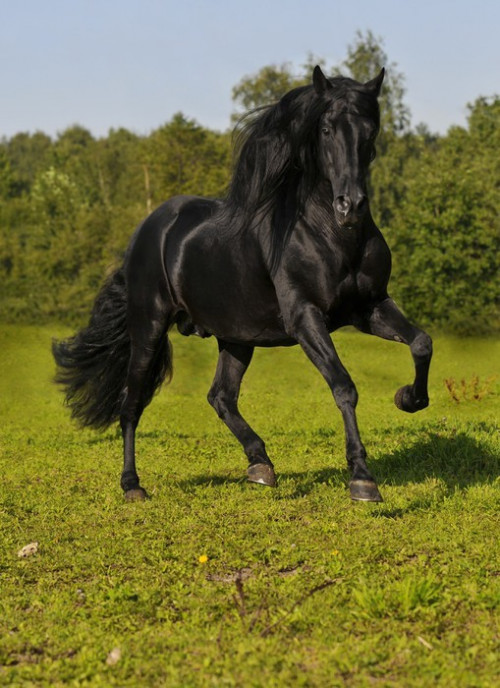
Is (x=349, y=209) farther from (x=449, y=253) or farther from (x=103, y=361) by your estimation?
(x=449, y=253)

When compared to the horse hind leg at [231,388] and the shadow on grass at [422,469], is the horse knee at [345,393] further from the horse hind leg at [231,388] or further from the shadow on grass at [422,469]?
the horse hind leg at [231,388]

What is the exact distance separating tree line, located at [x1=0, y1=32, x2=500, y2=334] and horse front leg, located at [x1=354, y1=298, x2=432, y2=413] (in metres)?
31.5

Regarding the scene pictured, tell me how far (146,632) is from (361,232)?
3525mm

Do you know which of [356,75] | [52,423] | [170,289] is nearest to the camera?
[170,289]

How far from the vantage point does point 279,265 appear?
7176 millimetres

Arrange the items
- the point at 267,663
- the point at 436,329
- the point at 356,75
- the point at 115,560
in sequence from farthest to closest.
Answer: the point at 356,75 < the point at 436,329 < the point at 115,560 < the point at 267,663

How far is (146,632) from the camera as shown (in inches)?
187

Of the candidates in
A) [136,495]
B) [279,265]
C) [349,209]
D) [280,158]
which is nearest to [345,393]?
[279,265]

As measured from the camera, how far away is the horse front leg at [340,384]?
6.52 m

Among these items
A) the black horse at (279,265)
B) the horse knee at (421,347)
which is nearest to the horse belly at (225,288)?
the black horse at (279,265)

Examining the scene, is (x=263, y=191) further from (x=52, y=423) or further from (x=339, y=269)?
(x=52, y=423)

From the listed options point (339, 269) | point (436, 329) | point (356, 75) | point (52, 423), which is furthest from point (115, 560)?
point (356, 75)

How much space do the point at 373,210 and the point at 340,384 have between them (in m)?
51.7

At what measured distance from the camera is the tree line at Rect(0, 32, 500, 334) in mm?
43500
